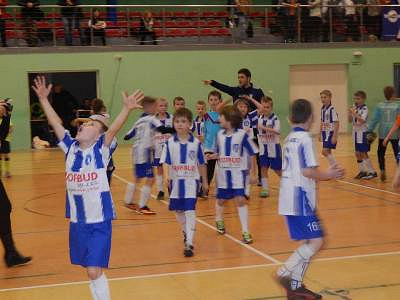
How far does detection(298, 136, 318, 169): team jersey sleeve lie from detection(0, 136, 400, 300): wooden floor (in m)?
1.24

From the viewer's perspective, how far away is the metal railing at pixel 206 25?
20.8 metres

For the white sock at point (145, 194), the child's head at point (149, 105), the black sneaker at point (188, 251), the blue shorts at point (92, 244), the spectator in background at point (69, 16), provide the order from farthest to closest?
the spectator in background at point (69, 16) < the white sock at point (145, 194) < the child's head at point (149, 105) < the black sneaker at point (188, 251) < the blue shorts at point (92, 244)

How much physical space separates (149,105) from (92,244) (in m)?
4.87

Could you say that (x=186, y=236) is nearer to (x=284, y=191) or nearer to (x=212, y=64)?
(x=284, y=191)

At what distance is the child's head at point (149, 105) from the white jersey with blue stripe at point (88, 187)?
14.9 ft

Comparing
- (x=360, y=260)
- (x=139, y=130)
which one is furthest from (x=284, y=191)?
(x=139, y=130)

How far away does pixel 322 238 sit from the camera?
5574mm

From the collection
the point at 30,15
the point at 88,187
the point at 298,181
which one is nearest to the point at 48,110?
the point at 88,187

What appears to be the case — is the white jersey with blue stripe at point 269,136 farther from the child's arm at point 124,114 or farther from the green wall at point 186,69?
the green wall at point 186,69

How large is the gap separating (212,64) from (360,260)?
15813 millimetres

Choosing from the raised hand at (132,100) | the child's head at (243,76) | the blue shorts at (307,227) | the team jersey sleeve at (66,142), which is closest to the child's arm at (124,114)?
the raised hand at (132,100)

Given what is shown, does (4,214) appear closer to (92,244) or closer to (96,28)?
(92,244)

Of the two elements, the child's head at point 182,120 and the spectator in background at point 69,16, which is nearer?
the child's head at point 182,120

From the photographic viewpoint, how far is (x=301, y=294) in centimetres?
554
